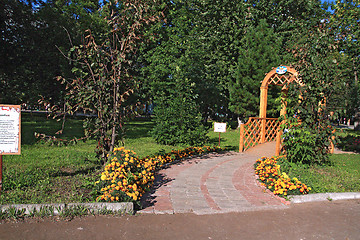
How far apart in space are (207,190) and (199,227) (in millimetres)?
1579

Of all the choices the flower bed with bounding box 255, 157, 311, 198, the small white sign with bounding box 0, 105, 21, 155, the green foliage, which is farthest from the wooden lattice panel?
the small white sign with bounding box 0, 105, 21, 155

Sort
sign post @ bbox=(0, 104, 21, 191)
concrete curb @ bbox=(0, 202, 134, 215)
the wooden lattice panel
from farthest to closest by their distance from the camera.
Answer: the wooden lattice panel → sign post @ bbox=(0, 104, 21, 191) → concrete curb @ bbox=(0, 202, 134, 215)

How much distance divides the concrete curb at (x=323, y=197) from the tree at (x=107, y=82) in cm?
372

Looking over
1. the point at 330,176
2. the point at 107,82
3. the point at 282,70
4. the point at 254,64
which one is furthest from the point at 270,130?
the point at 107,82

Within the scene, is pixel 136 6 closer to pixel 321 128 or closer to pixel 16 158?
pixel 16 158

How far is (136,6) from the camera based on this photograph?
5965 mm

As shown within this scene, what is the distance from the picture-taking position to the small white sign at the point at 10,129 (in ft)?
14.5

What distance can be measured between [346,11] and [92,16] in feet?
65.5

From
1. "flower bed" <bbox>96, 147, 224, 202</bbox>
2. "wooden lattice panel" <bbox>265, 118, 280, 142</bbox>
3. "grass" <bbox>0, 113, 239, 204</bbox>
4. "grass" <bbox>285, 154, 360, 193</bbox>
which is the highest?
"wooden lattice panel" <bbox>265, 118, 280, 142</bbox>

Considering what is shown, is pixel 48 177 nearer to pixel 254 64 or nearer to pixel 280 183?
pixel 280 183

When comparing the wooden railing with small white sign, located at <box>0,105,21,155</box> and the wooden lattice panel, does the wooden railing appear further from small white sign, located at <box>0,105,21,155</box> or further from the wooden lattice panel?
small white sign, located at <box>0,105,21,155</box>

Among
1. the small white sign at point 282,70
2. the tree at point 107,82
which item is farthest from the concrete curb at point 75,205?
the small white sign at point 282,70

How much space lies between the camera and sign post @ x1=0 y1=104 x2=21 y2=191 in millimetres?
4414

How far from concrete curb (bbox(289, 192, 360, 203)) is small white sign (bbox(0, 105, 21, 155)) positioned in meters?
4.93
